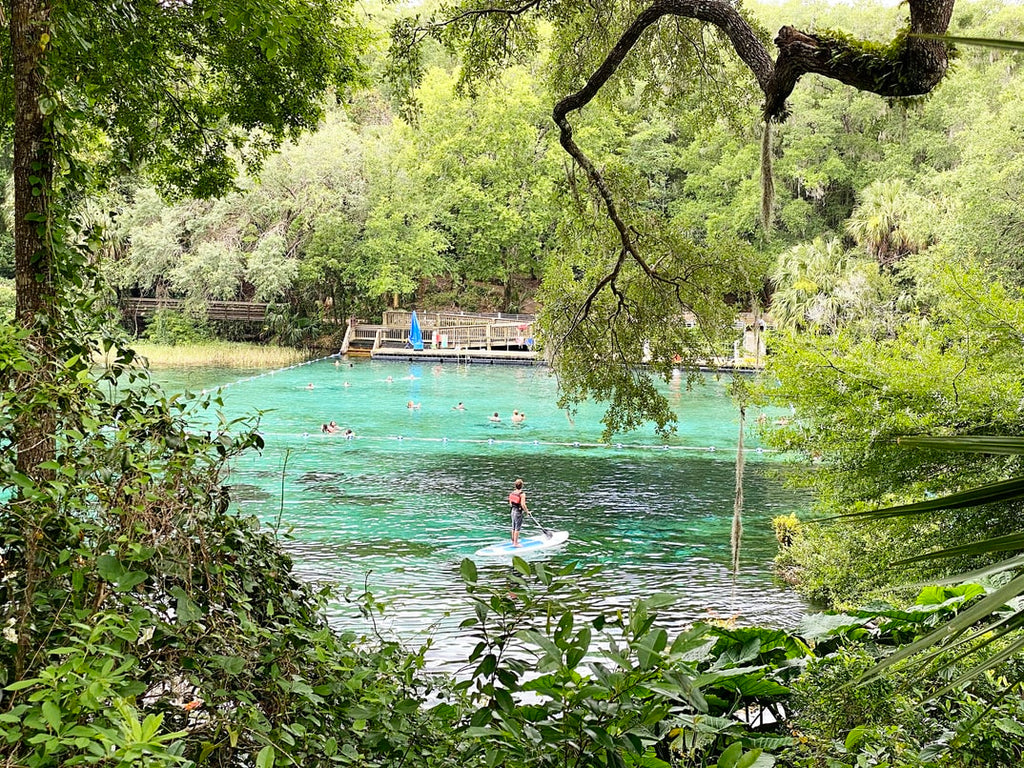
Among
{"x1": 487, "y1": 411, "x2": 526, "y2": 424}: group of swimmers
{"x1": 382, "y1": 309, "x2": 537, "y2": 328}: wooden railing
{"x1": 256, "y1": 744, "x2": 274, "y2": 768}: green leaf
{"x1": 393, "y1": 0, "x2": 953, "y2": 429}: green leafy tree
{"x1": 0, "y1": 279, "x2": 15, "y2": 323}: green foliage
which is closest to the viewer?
{"x1": 256, "y1": 744, "x2": 274, "y2": 768}: green leaf

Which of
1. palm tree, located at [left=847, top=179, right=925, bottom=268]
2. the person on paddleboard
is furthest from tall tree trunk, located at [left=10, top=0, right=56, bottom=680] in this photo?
palm tree, located at [left=847, top=179, right=925, bottom=268]

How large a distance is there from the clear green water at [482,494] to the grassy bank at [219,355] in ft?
11.9

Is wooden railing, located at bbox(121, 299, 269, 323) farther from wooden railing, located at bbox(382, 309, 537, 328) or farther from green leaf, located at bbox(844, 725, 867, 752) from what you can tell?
green leaf, located at bbox(844, 725, 867, 752)

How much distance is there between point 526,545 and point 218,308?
2560 cm

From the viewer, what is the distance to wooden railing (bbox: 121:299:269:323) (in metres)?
32.7

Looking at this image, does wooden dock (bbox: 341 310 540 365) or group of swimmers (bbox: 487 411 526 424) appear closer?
group of swimmers (bbox: 487 411 526 424)

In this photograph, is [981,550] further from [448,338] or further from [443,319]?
[443,319]

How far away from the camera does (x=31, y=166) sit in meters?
2.59

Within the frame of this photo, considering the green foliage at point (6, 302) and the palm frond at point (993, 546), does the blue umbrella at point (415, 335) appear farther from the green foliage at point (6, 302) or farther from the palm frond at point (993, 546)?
the palm frond at point (993, 546)

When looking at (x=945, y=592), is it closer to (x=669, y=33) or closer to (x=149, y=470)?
(x=149, y=470)

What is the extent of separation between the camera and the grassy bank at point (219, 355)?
29.4 m

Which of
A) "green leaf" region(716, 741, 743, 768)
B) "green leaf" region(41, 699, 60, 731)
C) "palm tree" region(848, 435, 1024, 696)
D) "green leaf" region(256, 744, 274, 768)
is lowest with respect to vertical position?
"green leaf" region(716, 741, 743, 768)

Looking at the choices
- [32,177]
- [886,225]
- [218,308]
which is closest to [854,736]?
[32,177]

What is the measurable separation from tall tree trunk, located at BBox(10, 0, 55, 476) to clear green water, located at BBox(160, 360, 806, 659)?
3.55 metres
